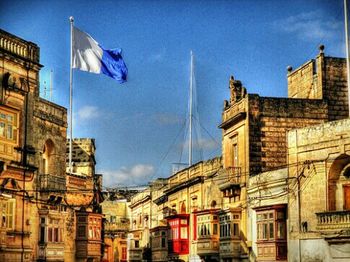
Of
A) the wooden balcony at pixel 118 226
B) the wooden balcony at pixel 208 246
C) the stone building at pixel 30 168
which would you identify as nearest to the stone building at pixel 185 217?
the wooden balcony at pixel 208 246

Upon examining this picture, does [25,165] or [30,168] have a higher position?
[25,165]

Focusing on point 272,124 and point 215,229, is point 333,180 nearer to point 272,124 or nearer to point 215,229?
point 272,124

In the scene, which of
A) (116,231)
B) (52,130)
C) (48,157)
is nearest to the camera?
(52,130)

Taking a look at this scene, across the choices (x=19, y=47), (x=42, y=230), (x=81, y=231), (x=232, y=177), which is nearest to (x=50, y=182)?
(x=42, y=230)

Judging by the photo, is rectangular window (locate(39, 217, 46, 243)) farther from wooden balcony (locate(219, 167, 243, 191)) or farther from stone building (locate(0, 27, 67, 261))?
wooden balcony (locate(219, 167, 243, 191))

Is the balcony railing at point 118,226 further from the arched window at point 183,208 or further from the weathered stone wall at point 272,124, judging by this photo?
the weathered stone wall at point 272,124

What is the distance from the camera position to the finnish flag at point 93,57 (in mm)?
39812

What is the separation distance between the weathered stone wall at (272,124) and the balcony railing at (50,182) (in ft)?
32.0

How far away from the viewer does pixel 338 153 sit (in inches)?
1188

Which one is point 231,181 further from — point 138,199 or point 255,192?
point 138,199

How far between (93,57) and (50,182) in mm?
7876

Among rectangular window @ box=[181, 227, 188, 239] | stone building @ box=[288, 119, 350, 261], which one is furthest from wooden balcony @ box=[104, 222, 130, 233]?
stone building @ box=[288, 119, 350, 261]

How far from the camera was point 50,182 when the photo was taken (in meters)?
36.1

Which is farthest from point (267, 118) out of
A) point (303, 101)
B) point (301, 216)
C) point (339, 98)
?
point (301, 216)
